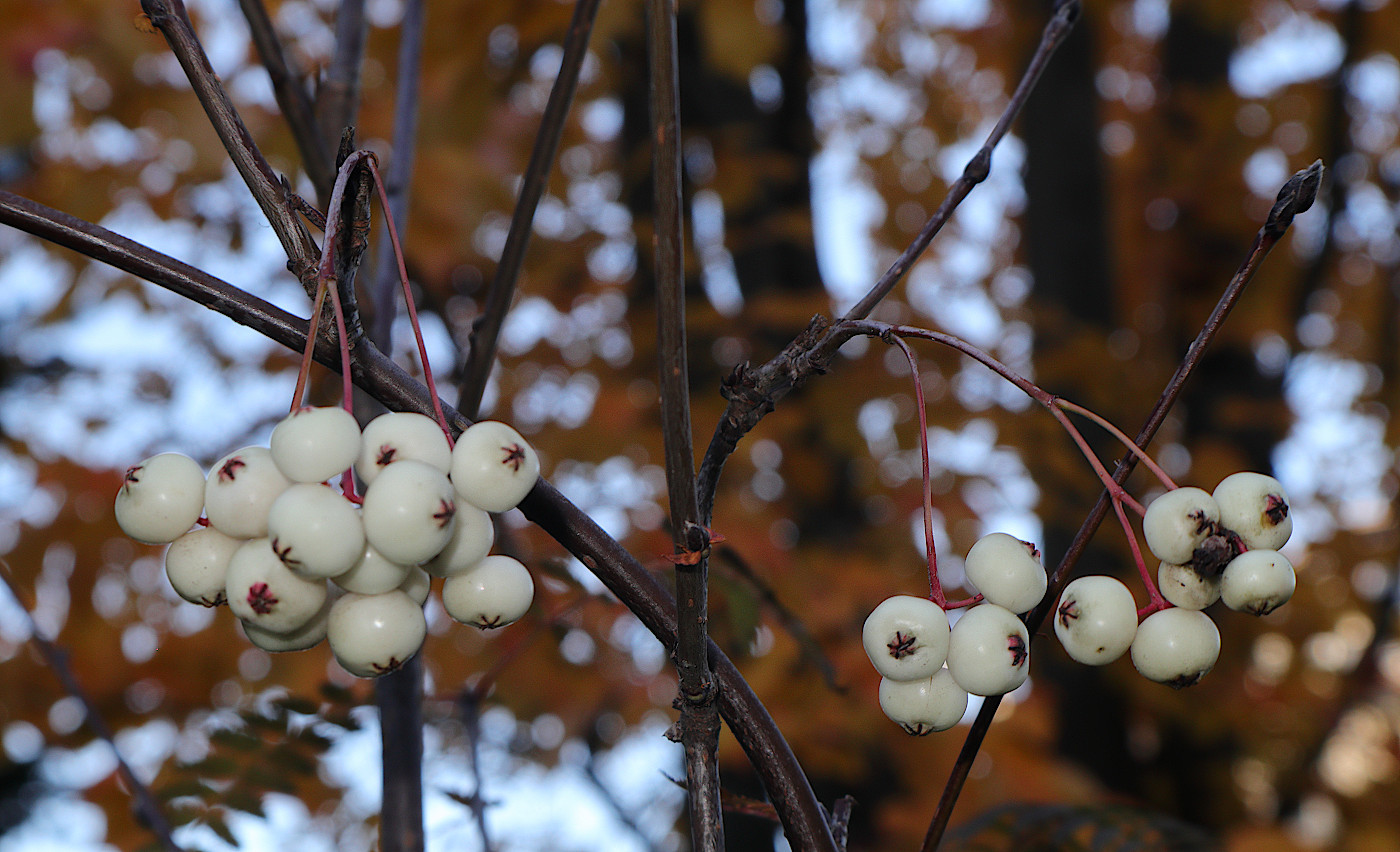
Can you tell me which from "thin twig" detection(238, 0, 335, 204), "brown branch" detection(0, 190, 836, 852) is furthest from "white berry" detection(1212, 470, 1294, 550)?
"thin twig" detection(238, 0, 335, 204)

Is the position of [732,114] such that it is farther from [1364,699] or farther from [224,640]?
[1364,699]

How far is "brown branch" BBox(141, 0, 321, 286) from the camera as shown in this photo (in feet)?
1.87

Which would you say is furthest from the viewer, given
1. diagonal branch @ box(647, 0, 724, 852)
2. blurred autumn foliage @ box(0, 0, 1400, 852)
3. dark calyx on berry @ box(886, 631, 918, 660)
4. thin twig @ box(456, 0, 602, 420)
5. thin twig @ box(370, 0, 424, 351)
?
blurred autumn foliage @ box(0, 0, 1400, 852)

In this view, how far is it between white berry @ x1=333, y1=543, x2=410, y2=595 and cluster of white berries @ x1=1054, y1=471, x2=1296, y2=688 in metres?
0.39

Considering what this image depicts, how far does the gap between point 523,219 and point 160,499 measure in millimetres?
404

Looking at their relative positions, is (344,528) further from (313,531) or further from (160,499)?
(160,499)

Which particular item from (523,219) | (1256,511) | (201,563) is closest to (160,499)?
(201,563)

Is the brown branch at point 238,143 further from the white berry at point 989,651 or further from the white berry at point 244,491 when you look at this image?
the white berry at point 989,651

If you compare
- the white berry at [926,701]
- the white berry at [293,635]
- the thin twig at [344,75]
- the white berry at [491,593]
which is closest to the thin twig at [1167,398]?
the white berry at [926,701]

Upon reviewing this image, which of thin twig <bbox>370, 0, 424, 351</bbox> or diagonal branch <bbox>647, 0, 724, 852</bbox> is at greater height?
thin twig <bbox>370, 0, 424, 351</bbox>

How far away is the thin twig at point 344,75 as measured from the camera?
43.8 inches

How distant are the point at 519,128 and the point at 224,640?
1.74 meters

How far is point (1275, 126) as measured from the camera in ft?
12.6

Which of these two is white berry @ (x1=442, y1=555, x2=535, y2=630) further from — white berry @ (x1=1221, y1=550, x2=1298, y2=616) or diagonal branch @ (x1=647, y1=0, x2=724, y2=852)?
white berry @ (x1=1221, y1=550, x2=1298, y2=616)
